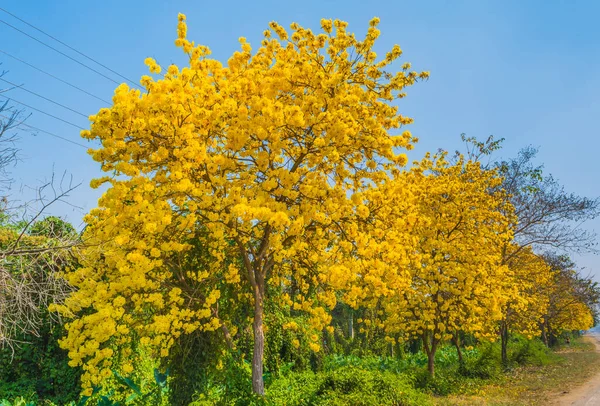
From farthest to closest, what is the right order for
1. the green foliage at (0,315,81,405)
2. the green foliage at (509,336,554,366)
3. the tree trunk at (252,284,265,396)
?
the green foliage at (509,336,554,366)
the green foliage at (0,315,81,405)
the tree trunk at (252,284,265,396)

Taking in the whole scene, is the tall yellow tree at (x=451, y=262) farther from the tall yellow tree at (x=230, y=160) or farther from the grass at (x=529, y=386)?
the tall yellow tree at (x=230, y=160)

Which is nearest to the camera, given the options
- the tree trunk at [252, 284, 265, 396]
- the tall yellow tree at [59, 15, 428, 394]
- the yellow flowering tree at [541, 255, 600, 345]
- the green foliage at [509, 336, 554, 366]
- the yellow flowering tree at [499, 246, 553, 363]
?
the tall yellow tree at [59, 15, 428, 394]

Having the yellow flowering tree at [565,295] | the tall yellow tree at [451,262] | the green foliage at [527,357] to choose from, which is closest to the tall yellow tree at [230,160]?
the tall yellow tree at [451,262]

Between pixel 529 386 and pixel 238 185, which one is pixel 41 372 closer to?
pixel 238 185

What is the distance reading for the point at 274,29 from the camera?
7.94 m

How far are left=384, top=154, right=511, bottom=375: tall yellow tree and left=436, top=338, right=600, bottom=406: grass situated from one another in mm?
2041

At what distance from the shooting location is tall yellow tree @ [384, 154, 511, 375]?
43.9 ft

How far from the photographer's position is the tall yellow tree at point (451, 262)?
13.4 metres

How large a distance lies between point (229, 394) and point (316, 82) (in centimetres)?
600

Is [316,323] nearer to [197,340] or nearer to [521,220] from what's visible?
[197,340]

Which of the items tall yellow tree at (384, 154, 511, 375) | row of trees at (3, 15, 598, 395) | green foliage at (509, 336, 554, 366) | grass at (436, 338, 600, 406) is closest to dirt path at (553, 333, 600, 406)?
grass at (436, 338, 600, 406)

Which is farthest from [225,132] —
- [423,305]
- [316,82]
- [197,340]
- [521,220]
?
[521,220]

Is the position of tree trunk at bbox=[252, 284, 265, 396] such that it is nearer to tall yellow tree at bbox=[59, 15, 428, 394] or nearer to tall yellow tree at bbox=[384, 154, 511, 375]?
tall yellow tree at bbox=[59, 15, 428, 394]

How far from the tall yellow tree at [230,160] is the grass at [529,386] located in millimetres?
6739
